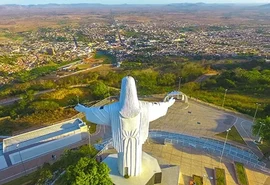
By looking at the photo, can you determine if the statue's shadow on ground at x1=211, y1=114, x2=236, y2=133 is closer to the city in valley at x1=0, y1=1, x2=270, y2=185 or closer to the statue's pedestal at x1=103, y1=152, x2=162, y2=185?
the city in valley at x1=0, y1=1, x2=270, y2=185

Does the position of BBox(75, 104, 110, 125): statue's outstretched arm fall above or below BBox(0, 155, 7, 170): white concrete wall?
above

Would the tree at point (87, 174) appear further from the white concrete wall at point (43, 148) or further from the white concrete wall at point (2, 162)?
the white concrete wall at point (2, 162)

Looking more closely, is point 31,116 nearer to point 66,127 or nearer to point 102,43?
point 66,127

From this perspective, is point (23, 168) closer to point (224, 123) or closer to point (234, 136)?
Result: point (234, 136)

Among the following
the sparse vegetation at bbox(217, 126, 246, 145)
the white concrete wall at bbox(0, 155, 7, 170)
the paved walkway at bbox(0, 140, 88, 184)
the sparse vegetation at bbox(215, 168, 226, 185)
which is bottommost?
the paved walkway at bbox(0, 140, 88, 184)

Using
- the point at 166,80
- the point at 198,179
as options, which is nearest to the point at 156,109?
the point at 198,179

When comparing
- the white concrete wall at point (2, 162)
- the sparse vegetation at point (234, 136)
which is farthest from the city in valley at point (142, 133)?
the sparse vegetation at point (234, 136)

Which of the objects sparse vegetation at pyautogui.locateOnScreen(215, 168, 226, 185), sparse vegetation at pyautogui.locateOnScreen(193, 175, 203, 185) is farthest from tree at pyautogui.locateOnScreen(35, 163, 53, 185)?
sparse vegetation at pyautogui.locateOnScreen(215, 168, 226, 185)
